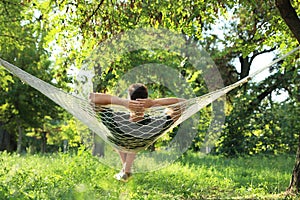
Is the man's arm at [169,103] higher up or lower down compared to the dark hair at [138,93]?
lower down

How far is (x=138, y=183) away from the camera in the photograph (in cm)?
421

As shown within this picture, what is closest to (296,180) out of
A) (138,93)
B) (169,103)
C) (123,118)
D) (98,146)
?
(169,103)

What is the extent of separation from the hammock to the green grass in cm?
40

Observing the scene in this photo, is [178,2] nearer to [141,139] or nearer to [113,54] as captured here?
[141,139]

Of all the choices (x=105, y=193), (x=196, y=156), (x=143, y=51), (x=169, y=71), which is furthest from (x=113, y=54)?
(x=105, y=193)

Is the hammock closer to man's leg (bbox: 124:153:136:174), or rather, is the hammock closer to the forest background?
man's leg (bbox: 124:153:136:174)

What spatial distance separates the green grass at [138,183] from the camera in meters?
3.18

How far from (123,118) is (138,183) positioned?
1.43 m

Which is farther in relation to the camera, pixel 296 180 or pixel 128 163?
pixel 296 180

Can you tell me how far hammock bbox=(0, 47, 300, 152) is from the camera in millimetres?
2883

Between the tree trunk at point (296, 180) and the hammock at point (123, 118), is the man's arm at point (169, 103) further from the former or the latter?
the tree trunk at point (296, 180)

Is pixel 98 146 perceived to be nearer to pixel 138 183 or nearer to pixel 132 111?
pixel 138 183

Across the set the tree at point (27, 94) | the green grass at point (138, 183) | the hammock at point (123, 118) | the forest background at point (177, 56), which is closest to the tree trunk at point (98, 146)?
the forest background at point (177, 56)

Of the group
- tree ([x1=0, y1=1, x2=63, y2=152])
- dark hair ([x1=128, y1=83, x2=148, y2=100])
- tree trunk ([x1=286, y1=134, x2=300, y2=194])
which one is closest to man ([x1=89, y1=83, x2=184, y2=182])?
dark hair ([x1=128, y1=83, x2=148, y2=100])
